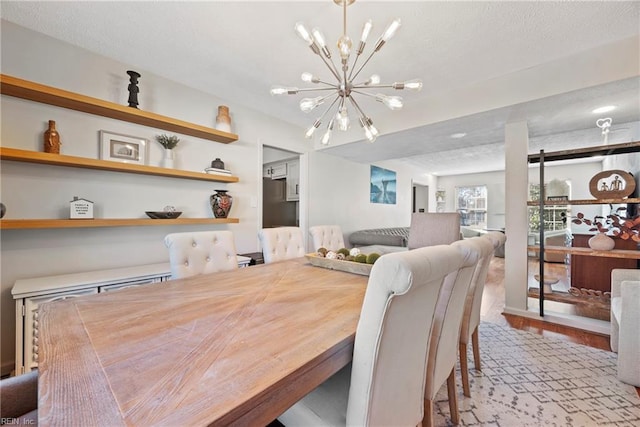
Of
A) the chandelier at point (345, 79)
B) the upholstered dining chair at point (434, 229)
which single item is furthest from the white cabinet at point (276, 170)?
the chandelier at point (345, 79)

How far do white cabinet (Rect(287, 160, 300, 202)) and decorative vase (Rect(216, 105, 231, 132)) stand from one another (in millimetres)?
1711

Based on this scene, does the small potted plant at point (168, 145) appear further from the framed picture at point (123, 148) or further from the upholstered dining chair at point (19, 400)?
the upholstered dining chair at point (19, 400)

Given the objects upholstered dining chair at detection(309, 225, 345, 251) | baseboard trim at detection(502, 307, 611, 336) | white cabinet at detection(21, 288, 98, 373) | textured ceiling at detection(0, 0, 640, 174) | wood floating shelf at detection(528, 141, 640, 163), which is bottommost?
baseboard trim at detection(502, 307, 611, 336)

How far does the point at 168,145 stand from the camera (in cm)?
245

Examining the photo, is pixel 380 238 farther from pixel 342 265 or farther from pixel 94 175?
pixel 94 175

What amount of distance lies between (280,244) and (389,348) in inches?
67.3

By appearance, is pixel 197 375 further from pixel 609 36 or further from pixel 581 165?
pixel 581 165

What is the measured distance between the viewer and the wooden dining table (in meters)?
0.53

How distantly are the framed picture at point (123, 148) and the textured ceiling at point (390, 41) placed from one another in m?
0.65

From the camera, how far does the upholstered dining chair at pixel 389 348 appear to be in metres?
0.72

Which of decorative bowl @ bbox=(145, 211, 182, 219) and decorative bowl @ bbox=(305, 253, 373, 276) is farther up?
decorative bowl @ bbox=(145, 211, 182, 219)

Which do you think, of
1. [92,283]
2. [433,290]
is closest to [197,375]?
[433,290]

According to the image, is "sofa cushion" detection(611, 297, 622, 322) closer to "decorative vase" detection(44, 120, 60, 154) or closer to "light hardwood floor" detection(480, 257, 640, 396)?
"light hardwood floor" detection(480, 257, 640, 396)

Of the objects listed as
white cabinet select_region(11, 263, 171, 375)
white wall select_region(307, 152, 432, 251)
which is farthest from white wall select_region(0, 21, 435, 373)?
white wall select_region(307, 152, 432, 251)
